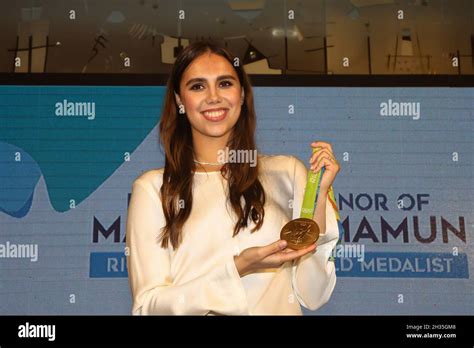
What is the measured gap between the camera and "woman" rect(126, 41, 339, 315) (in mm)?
2828

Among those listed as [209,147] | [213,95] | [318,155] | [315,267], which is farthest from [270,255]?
[213,95]

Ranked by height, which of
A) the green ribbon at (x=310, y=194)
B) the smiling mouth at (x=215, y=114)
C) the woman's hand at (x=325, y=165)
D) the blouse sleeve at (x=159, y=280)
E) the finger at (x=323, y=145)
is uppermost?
the smiling mouth at (x=215, y=114)

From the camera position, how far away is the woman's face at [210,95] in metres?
3.01

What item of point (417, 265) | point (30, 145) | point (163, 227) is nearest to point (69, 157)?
point (30, 145)

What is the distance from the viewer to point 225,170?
3.01m

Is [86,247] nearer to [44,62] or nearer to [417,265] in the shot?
[44,62]

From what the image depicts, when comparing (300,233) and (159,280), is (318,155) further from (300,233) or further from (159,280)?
(159,280)

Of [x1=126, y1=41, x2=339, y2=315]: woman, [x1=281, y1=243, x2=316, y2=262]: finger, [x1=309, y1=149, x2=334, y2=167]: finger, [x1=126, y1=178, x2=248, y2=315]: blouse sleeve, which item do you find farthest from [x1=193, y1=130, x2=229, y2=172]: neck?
[x1=281, y1=243, x2=316, y2=262]: finger

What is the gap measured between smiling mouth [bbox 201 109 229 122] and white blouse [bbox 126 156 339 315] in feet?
0.90

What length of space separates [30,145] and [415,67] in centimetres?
158

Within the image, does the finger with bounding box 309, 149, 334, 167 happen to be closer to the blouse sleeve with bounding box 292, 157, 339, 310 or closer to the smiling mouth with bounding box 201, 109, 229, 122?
the blouse sleeve with bounding box 292, 157, 339, 310

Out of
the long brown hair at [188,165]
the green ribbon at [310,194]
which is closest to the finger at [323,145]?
the green ribbon at [310,194]
